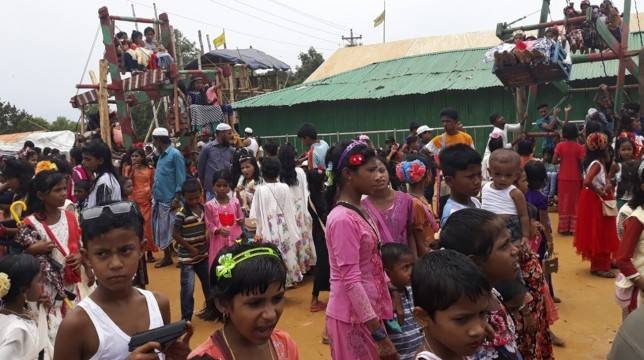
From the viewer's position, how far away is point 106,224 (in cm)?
225

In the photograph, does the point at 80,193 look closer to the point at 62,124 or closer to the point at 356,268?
the point at 356,268

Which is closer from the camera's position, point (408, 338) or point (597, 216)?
point (408, 338)

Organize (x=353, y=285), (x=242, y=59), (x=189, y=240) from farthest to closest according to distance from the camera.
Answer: (x=242, y=59)
(x=189, y=240)
(x=353, y=285)

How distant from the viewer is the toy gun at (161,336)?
194 cm

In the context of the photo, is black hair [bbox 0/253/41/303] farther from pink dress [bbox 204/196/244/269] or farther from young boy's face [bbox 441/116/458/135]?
young boy's face [bbox 441/116/458/135]

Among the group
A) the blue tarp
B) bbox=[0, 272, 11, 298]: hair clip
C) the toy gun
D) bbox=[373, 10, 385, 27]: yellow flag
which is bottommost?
bbox=[0, 272, 11, 298]: hair clip

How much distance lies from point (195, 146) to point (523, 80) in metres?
6.42

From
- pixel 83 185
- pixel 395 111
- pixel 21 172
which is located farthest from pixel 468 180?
pixel 395 111

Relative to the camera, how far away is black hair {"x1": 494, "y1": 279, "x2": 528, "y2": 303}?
8.68 ft

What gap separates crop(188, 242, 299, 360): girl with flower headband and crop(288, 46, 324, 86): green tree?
126 feet

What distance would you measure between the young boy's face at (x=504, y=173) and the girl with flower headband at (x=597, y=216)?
3.09m

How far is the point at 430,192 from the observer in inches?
414

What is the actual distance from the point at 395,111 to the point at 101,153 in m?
13.8

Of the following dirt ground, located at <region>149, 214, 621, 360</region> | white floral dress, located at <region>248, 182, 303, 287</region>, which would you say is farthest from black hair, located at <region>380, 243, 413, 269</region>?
white floral dress, located at <region>248, 182, 303, 287</region>
